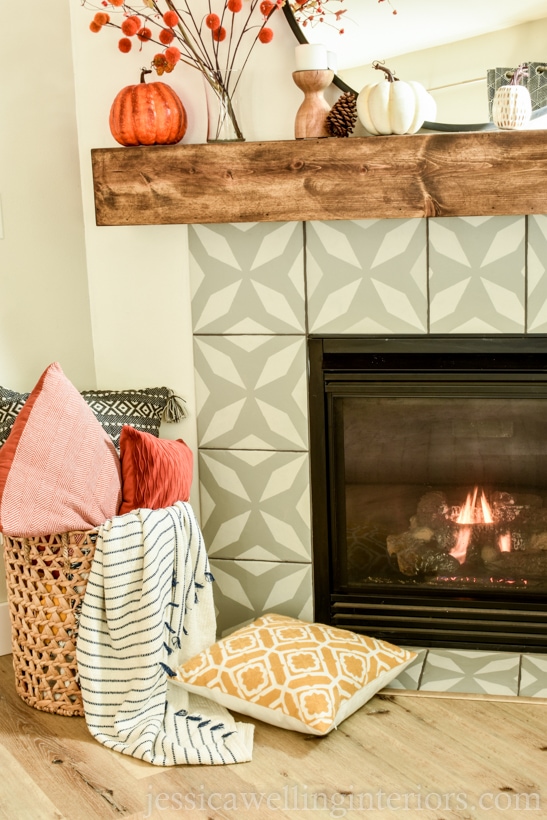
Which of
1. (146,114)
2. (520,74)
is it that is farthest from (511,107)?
(146,114)

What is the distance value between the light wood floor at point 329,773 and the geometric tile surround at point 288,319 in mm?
481

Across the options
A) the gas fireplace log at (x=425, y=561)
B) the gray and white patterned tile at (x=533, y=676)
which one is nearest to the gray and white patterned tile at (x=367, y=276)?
the gas fireplace log at (x=425, y=561)

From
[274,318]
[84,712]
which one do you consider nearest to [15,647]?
[84,712]

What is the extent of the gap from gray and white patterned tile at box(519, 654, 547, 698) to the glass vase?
1.38 m

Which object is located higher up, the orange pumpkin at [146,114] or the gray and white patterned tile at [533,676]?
the orange pumpkin at [146,114]

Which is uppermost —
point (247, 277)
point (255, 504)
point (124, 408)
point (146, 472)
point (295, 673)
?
point (247, 277)

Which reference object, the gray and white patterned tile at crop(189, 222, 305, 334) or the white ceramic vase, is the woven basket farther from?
the white ceramic vase

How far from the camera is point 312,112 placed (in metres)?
1.92

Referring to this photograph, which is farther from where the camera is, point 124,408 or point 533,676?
point 124,408

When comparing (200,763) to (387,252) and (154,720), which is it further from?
(387,252)

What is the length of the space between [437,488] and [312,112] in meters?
0.94

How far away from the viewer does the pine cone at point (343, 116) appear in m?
1.91

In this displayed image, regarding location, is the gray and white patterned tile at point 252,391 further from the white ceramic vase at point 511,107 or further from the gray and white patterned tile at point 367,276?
the white ceramic vase at point 511,107

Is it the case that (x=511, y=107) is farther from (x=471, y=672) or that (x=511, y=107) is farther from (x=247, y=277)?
(x=471, y=672)
